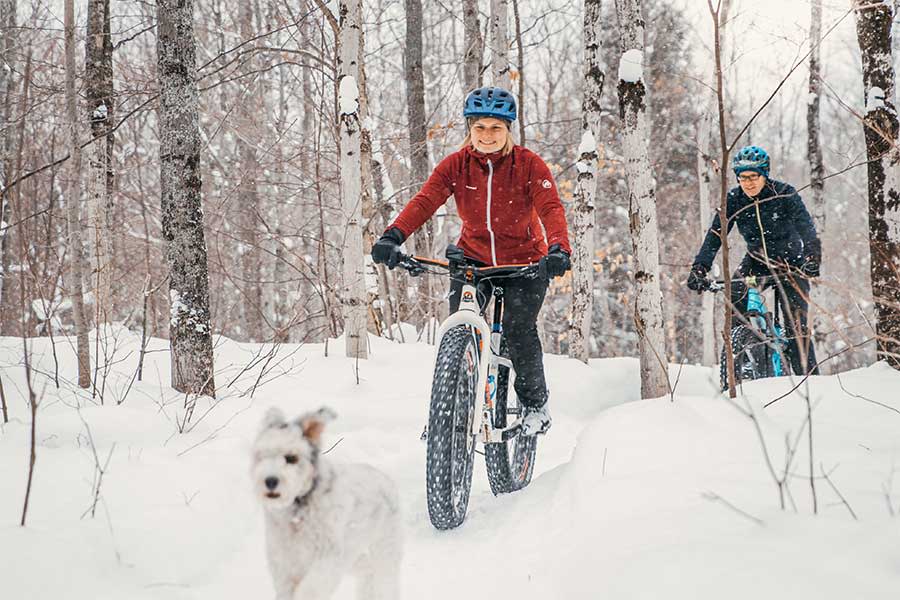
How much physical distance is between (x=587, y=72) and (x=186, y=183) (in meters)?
6.72

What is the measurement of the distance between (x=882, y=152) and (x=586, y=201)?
4379 millimetres

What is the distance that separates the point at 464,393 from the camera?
371 centimetres

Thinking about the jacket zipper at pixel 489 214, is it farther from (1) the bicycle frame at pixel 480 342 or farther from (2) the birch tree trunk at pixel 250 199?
(2) the birch tree trunk at pixel 250 199

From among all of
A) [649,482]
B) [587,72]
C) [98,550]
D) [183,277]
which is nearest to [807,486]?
[649,482]

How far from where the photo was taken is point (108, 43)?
877cm

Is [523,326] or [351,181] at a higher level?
→ [351,181]

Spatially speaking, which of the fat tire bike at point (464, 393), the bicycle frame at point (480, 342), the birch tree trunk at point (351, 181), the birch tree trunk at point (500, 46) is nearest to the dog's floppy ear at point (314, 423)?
the fat tire bike at point (464, 393)

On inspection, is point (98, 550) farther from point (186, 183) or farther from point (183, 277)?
point (186, 183)

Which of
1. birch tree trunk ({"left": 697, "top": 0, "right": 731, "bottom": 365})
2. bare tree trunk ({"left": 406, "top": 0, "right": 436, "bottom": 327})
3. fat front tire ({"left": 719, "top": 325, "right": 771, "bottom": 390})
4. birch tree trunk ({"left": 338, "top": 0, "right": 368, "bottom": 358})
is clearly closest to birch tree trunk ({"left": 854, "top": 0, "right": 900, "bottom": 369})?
fat front tire ({"left": 719, "top": 325, "right": 771, "bottom": 390})

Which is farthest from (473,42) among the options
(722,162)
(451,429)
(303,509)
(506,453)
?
(303,509)

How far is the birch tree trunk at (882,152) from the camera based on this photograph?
5.37 m

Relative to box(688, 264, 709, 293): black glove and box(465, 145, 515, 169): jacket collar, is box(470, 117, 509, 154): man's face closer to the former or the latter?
box(465, 145, 515, 169): jacket collar

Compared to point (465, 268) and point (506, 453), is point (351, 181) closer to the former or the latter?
point (465, 268)

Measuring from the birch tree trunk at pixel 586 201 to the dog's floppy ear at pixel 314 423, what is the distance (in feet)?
24.5
